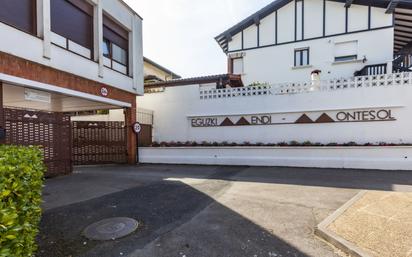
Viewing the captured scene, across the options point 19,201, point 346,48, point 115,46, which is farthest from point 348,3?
point 19,201

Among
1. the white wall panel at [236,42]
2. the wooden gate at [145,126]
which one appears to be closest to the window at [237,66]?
the white wall panel at [236,42]

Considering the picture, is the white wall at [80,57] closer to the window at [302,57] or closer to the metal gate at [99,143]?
the metal gate at [99,143]

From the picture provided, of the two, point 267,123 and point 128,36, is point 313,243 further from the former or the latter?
point 128,36

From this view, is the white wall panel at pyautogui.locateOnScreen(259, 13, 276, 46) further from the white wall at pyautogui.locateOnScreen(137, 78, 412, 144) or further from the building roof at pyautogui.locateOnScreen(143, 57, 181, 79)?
the building roof at pyautogui.locateOnScreen(143, 57, 181, 79)

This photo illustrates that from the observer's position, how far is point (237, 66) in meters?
18.2

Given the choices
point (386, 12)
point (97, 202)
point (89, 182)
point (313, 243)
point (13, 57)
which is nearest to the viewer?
point (313, 243)

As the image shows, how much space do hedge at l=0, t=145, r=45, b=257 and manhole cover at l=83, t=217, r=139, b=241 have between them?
1163mm

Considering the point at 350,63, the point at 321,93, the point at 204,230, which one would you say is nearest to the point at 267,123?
the point at 321,93

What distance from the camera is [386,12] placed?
547 inches

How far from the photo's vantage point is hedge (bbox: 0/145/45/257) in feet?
6.44

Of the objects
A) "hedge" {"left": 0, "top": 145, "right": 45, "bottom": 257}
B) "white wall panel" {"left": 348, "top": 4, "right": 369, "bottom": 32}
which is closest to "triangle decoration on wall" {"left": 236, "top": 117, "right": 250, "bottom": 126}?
"white wall panel" {"left": 348, "top": 4, "right": 369, "bottom": 32}

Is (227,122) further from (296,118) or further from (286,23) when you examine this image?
(286,23)

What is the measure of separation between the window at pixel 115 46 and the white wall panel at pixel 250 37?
28.3 feet

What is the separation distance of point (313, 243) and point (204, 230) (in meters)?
1.67
